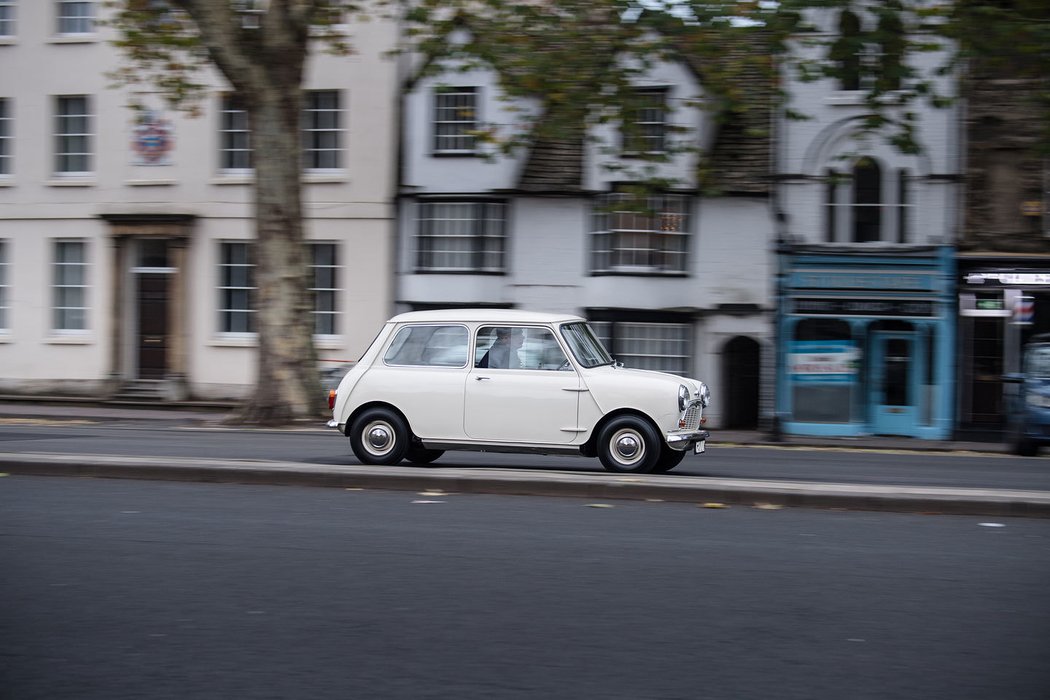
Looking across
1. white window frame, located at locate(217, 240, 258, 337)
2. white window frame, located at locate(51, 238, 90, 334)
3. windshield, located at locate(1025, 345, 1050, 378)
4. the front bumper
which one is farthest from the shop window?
white window frame, located at locate(51, 238, 90, 334)

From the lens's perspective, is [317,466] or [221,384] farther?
[221,384]

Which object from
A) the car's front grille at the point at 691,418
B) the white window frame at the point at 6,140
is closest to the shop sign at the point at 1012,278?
the car's front grille at the point at 691,418

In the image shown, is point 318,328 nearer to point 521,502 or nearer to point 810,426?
point 810,426

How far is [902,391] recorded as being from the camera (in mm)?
25281

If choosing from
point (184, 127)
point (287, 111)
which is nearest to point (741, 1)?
point (287, 111)

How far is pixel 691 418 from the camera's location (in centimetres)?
1265

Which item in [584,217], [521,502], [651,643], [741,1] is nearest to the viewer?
[651,643]

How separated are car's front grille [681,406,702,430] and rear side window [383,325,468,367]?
7.70 feet

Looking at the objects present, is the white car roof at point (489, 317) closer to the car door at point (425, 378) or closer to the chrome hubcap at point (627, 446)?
the car door at point (425, 378)

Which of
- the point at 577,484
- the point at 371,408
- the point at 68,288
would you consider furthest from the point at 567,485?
the point at 68,288

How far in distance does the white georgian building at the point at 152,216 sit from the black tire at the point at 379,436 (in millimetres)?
15648

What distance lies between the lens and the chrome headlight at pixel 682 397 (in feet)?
40.1

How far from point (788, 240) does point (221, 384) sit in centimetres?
1369

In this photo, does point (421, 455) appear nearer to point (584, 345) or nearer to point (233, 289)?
point (584, 345)
